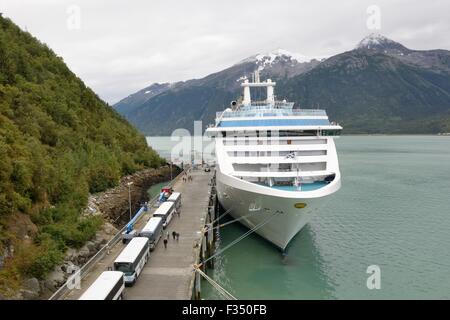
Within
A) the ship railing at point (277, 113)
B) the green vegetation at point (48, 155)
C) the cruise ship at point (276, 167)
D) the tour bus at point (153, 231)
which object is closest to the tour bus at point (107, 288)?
the green vegetation at point (48, 155)

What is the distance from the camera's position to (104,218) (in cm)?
3256

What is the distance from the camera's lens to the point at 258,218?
2628 centimetres

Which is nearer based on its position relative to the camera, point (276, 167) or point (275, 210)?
point (275, 210)

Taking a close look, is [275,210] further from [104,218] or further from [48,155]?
[48,155]

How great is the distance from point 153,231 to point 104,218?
1169cm

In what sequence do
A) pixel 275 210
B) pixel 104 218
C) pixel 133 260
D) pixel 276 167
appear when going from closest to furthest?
pixel 133 260, pixel 275 210, pixel 276 167, pixel 104 218

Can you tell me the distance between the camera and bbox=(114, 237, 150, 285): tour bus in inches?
683

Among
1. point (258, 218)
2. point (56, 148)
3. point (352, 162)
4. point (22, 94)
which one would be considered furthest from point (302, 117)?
point (352, 162)

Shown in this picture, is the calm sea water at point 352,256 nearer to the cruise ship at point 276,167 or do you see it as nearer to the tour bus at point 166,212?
the cruise ship at point 276,167

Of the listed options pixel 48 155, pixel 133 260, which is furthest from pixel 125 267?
pixel 48 155

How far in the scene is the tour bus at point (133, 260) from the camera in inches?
683

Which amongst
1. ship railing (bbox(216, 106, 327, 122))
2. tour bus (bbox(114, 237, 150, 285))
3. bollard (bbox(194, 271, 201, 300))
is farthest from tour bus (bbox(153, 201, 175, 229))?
ship railing (bbox(216, 106, 327, 122))

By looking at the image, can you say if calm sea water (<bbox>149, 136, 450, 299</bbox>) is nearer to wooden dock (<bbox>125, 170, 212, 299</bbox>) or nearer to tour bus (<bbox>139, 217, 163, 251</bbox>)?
wooden dock (<bbox>125, 170, 212, 299</bbox>)
